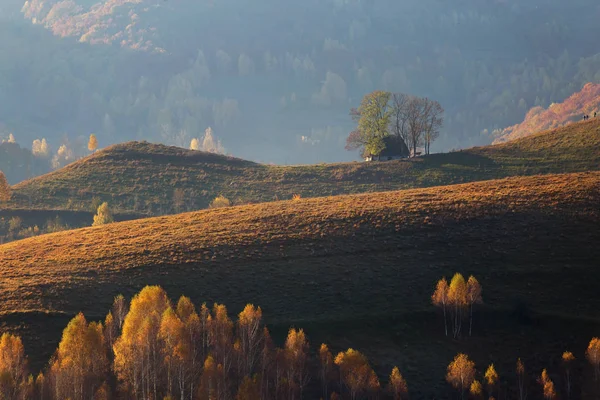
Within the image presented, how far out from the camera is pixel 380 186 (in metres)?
154

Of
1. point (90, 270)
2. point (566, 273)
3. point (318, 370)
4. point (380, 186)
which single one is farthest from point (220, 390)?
point (380, 186)

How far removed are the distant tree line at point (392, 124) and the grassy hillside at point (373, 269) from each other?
7157 centimetres

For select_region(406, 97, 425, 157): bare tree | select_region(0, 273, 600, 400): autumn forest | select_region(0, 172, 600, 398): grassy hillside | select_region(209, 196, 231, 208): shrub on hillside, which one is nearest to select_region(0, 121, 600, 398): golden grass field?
select_region(0, 172, 600, 398): grassy hillside

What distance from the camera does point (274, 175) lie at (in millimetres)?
175125

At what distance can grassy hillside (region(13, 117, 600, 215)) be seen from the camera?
152750 millimetres

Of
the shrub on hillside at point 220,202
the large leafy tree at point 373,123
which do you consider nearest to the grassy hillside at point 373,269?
the shrub on hillside at point 220,202

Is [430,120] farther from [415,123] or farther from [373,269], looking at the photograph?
[373,269]

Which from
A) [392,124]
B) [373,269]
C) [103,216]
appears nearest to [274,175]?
[392,124]

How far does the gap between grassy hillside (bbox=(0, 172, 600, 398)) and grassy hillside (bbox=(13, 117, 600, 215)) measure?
47.4 metres

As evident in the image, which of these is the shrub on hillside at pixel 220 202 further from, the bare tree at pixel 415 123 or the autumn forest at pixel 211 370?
the autumn forest at pixel 211 370

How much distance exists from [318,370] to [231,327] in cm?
990

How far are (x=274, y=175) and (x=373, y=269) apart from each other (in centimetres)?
9834

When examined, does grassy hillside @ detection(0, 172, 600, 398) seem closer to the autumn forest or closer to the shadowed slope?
the shadowed slope

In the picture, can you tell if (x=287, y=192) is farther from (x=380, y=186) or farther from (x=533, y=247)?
(x=533, y=247)
